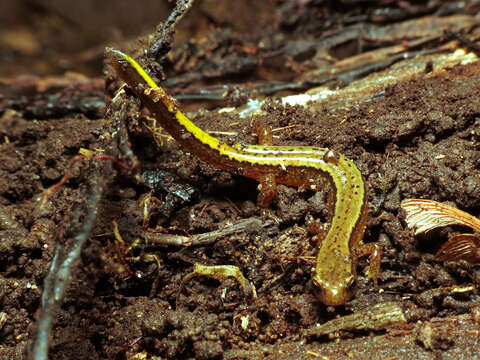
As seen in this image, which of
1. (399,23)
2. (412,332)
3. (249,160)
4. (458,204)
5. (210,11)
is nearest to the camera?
(412,332)

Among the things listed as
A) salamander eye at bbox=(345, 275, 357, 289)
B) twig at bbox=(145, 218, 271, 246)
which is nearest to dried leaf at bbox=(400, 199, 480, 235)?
salamander eye at bbox=(345, 275, 357, 289)

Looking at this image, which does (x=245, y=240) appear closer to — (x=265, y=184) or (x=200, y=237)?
(x=200, y=237)

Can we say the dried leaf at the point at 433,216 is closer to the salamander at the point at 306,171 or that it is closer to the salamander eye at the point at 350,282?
the salamander at the point at 306,171

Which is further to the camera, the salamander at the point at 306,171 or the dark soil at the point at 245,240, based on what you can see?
the salamander at the point at 306,171

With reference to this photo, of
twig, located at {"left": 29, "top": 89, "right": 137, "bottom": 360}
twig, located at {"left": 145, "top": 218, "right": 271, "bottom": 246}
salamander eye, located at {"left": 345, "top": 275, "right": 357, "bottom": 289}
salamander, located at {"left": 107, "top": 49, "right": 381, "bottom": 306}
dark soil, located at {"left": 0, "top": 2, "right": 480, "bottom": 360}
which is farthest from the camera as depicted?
twig, located at {"left": 145, "top": 218, "right": 271, "bottom": 246}

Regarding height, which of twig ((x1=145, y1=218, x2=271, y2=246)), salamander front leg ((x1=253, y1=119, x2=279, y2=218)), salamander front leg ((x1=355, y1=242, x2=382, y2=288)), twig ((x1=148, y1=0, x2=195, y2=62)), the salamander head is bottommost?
the salamander head

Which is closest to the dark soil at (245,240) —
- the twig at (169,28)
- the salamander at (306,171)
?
the salamander at (306,171)

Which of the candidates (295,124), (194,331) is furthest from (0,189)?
(295,124)

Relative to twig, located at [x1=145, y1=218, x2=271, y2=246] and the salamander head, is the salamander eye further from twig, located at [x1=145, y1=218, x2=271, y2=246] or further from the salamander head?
twig, located at [x1=145, y1=218, x2=271, y2=246]

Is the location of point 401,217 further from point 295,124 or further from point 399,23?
point 399,23
